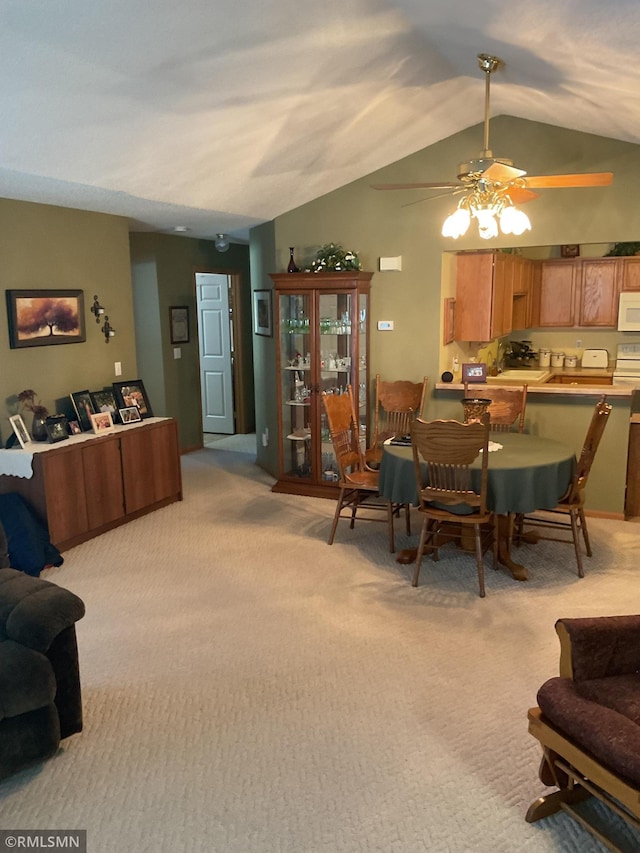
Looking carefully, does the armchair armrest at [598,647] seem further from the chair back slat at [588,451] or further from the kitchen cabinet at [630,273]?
the kitchen cabinet at [630,273]

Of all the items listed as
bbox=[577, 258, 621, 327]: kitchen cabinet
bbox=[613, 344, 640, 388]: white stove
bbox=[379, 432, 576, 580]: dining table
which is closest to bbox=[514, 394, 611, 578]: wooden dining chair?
bbox=[379, 432, 576, 580]: dining table

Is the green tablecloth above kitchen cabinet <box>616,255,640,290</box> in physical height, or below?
below

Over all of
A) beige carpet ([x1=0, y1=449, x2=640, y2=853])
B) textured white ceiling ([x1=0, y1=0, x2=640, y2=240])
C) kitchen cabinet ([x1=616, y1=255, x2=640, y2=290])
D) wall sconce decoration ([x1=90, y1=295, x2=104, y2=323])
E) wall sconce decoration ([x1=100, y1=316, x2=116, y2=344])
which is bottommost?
beige carpet ([x1=0, y1=449, x2=640, y2=853])

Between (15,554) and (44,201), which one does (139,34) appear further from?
(15,554)

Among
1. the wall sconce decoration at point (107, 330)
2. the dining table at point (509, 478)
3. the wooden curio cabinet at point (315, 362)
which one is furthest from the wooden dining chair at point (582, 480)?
the wall sconce decoration at point (107, 330)

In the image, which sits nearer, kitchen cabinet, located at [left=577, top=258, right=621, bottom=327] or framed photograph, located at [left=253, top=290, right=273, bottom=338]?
framed photograph, located at [left=253, top=290, right=273, bottom=338]

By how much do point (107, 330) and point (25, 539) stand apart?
1.95 metres

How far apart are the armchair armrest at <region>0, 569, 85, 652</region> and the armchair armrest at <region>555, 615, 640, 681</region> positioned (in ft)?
5.99

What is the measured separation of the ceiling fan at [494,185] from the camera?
3427 millimetres

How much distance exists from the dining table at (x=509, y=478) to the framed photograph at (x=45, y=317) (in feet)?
8.49

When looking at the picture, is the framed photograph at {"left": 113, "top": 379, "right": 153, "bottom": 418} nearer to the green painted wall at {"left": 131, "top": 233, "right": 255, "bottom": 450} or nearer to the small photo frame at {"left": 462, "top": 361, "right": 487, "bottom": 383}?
the green painted wall at {"left": 131, "top": 233, "right": 255, "bottom": 450}

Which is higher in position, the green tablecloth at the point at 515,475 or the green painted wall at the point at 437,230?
the green painted wall at the point at 437,230

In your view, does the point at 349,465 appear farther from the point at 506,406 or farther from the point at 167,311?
the point at 167,311

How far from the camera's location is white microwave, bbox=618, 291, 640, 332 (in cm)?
645
